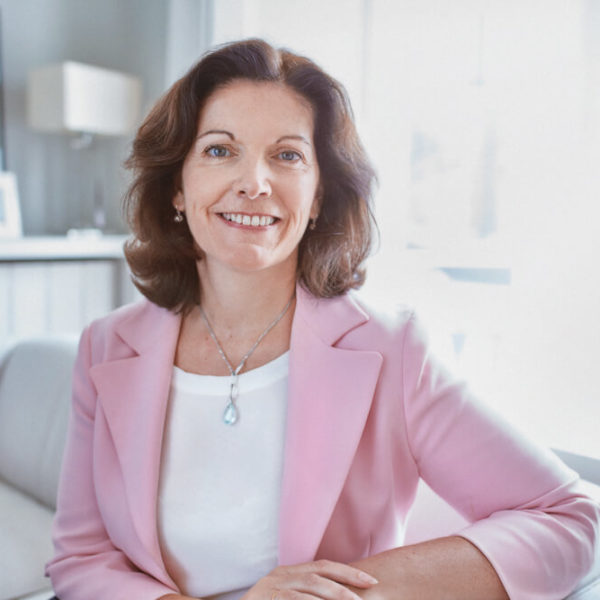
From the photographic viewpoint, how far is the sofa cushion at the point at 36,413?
1731 millimetres

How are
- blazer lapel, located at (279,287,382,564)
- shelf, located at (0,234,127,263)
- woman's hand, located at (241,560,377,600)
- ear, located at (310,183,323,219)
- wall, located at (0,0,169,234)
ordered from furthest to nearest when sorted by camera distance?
wall, located at (0,0,169,234) → shelf, located at (0,234,127,263) → ear, located at (310,183,323,219) → blazer lapel, located at (279,287,382,564) → woman's hand, located at (241,560,377,600)

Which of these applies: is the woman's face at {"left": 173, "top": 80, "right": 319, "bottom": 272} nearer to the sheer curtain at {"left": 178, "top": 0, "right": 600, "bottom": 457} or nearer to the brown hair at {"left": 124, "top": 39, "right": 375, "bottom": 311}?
the brown hair at {"left": 124, "top": 39, "right": 375, "bottom": 311}

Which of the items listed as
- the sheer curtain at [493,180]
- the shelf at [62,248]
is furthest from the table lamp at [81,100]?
the sheer curtain at [493,180]

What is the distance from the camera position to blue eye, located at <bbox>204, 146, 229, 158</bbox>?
111 cm

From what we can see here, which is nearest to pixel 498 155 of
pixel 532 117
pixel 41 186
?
pixel 532 117

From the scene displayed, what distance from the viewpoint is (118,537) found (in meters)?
1.12

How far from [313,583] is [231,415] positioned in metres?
0.32

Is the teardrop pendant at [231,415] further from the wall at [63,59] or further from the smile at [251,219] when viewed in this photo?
the wall at [63,59]

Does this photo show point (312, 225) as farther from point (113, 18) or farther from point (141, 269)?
point (113, 18)

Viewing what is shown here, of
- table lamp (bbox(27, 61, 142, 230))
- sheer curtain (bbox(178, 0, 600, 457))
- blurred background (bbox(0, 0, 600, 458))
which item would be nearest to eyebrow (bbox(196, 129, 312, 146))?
blurred background (bbox(0, 0, 600, 458))

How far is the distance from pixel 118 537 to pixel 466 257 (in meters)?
1.30

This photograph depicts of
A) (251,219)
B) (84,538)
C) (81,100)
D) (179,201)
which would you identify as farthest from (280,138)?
(81,100)

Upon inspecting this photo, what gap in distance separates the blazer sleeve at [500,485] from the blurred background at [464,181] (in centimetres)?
36

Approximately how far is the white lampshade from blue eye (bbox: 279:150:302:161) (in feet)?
6.78
